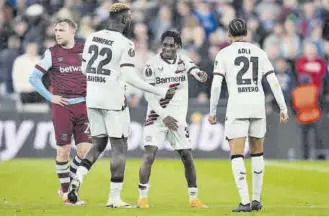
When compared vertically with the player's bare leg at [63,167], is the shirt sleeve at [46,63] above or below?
above

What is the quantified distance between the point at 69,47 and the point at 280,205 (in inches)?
146

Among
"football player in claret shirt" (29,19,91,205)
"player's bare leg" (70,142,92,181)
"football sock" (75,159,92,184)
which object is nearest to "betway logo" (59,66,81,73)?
"football player in claret shirt" (29,19,91,205)

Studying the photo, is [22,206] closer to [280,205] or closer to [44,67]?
[44,67]

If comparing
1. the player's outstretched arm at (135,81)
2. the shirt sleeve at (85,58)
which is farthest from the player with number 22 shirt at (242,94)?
the shirt sleeve at (85,58)

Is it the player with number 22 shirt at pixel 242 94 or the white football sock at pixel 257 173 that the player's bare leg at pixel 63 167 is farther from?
the white football sock at pixel 257 173

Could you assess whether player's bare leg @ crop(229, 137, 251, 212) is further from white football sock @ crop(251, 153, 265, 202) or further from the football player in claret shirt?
the football player in claret shirt

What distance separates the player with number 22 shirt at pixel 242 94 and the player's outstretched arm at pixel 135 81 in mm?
738

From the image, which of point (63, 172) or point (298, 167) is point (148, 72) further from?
point (298, 167)

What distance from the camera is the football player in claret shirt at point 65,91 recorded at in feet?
52.3

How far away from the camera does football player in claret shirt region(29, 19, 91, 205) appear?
15930 millimetres

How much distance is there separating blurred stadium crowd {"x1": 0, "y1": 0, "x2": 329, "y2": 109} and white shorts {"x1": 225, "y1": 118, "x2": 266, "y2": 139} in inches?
377

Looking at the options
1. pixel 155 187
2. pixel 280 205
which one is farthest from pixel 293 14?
pixel 280 205

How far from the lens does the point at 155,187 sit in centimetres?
1941

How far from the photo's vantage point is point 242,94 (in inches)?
568
